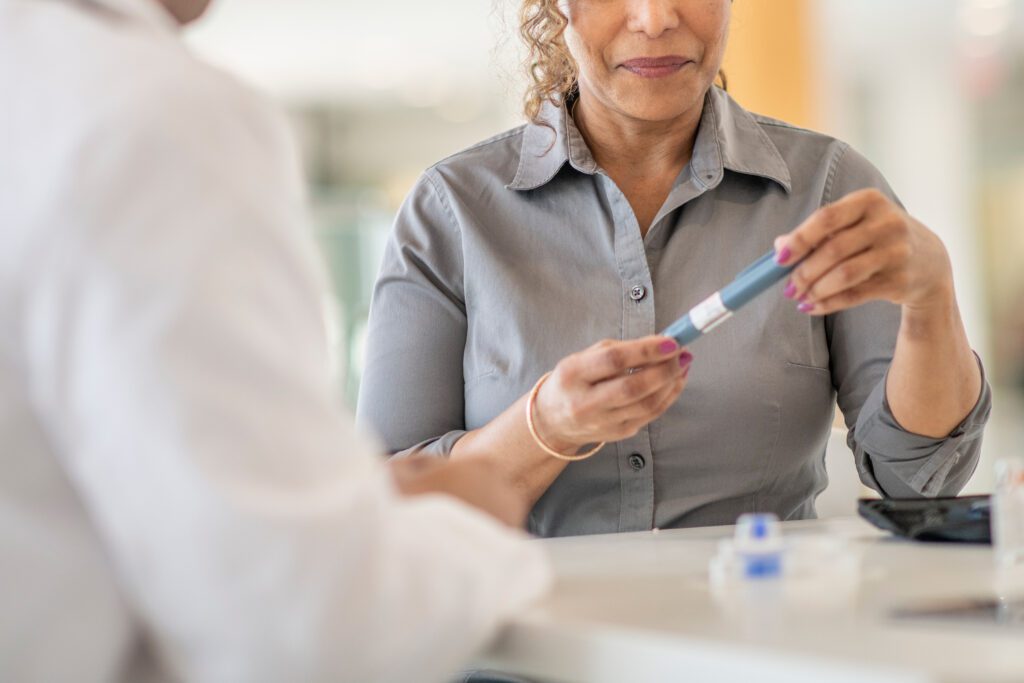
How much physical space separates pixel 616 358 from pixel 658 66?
1.52 ft

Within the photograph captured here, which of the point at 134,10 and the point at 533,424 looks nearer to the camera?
the point at 134,10

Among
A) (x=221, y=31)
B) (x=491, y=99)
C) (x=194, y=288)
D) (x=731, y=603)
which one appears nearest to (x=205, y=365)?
(x=194, y=288)

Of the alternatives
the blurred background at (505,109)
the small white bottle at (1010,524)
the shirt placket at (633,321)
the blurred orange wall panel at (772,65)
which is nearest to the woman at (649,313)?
the shirt placket at (633,321)

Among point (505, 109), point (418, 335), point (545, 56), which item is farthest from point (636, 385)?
point (505, 109)

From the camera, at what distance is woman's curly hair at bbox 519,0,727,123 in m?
1.57

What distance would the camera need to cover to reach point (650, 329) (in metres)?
1.49

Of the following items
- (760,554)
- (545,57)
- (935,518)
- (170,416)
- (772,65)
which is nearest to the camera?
(170,416)

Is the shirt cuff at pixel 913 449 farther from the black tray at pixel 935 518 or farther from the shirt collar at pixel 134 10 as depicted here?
the shirt collar at pixel 134 10

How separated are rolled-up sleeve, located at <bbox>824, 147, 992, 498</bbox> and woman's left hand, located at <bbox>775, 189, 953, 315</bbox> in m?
0.24

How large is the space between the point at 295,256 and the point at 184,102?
11 cm

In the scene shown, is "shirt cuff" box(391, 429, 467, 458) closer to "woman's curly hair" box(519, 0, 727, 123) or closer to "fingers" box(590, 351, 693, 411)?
"fingers" box(590, 351, 693, 411)

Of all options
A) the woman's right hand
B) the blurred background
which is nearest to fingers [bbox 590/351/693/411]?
the woman's right hand

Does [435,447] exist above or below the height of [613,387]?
below

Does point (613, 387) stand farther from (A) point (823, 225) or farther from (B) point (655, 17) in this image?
(B) point (655, 17)
